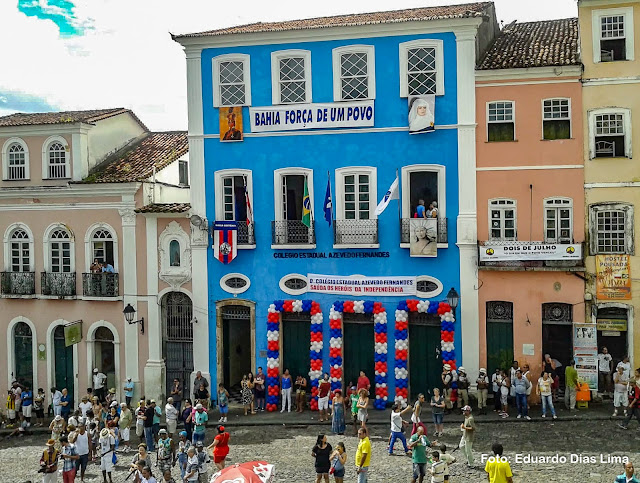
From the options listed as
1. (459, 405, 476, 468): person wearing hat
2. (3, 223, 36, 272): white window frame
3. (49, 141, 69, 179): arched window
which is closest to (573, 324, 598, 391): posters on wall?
(459, 405, 476, 468): person wearing hat

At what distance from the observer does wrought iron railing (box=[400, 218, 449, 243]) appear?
2497 centimetres

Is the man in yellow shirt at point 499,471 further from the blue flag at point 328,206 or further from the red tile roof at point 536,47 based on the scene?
the red tile roof at point 536,47

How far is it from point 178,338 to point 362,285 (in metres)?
6.72

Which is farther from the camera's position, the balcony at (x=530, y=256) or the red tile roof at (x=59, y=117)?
the red tile roof at (x=59, y=117)

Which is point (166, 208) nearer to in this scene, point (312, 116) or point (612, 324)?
point (312, 116)

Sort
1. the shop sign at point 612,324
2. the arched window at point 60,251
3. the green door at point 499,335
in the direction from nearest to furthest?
the shop sign at point 612,324 < the green door at point 499,335 < the arched window at point 60,251

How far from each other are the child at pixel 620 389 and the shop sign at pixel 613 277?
7.07 ft

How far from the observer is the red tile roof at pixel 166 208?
27.1 m

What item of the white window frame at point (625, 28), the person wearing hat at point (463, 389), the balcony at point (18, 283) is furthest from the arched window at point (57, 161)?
the white window frame at point (625, 28)

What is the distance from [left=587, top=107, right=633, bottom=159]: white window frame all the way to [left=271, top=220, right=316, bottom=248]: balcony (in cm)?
904

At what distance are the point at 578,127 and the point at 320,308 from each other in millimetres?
9608

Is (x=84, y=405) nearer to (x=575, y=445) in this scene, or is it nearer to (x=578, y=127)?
(x=575, y=445)

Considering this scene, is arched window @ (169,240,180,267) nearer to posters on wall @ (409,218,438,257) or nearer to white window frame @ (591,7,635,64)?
posters on wall @ (409,218,438,257)

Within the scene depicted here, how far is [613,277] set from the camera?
23.9 m
